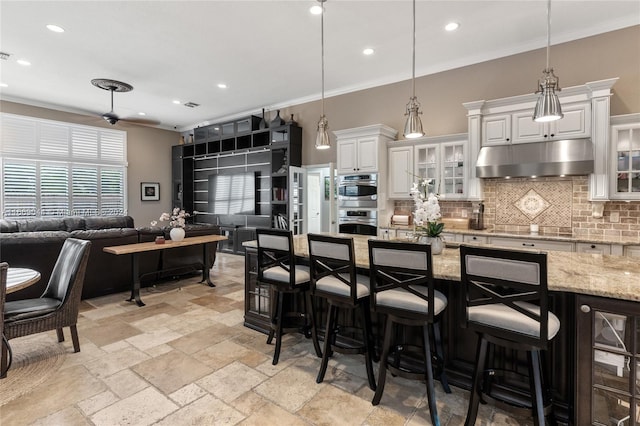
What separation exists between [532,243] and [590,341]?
2.54m

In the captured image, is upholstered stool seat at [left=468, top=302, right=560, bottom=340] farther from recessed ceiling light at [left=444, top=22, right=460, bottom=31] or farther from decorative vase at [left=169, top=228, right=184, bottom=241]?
decorative vase at [left=169, top=228, right=184, bottom=241]

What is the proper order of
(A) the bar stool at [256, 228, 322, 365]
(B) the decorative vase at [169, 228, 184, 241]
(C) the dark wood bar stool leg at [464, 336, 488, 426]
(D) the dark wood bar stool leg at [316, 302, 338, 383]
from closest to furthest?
(C) the dark wood bar stool leg at [464, 336, 488, 426], (D) the dark wood bar stool leg at [316, 302, 338, 383], (A) the bar stool at [256, 228, 322, 365], (B) the decorative vase at [169, 228, 184, 241]

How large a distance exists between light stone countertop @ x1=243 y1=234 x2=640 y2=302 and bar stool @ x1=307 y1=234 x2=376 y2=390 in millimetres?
166

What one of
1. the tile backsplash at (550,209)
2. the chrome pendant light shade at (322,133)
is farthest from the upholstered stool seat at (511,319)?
the tile backsplash at (550,209)

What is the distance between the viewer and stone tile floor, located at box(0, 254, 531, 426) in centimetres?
204

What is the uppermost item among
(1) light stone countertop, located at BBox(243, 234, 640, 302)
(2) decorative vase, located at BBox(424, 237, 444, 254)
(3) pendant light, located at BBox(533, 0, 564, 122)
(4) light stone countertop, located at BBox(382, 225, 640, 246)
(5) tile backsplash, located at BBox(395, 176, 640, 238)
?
(3) pendant light, located at BBox(533, 0, 564, 122)

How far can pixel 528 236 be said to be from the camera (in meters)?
3.94

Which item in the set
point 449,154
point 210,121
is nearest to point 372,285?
point 449,154

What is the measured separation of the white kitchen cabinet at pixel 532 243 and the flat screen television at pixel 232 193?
204 inches

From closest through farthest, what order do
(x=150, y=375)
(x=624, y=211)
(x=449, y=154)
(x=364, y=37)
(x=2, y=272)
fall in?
(x=2, y=272) < (x=150, y=375) < (x=624, y=211) < (x=364, y=37) < (x=449, y=154)

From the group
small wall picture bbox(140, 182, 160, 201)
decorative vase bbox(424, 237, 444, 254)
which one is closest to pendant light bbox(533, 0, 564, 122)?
decorative vase bbox(424, 237, 444, 254)

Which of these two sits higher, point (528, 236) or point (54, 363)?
point (528, 236)

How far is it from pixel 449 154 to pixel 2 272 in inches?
196

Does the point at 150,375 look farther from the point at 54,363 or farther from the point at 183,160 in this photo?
the point at 183,160
